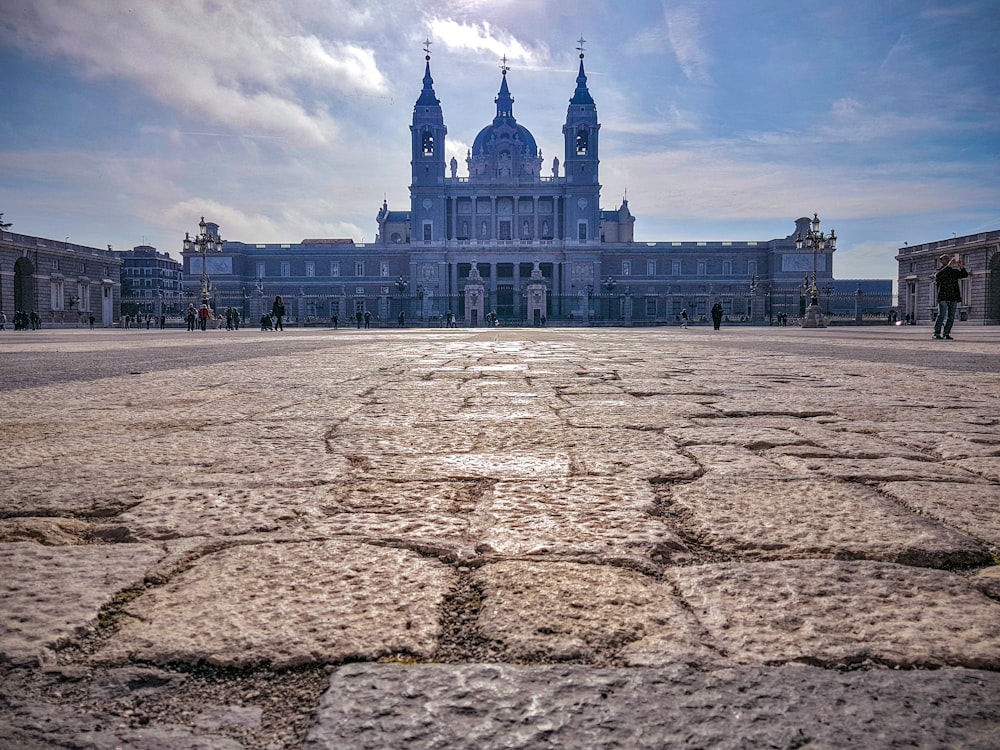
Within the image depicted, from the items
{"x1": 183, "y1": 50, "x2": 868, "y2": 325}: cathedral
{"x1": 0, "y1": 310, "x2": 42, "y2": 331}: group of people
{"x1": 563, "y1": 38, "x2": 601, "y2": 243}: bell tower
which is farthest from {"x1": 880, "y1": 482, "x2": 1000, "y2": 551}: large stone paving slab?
{"x1": 563, "y1": 38, "x2": 601, "y2": 243}: bell tower

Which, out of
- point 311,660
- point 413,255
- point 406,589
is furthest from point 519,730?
point 413,255

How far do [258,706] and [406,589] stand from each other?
355mm

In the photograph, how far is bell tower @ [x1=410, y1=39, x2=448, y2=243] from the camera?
205 feet

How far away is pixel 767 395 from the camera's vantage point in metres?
4.21

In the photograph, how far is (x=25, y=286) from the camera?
140 ft

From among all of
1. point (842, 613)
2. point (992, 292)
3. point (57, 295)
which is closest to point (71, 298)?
point (57, 295)

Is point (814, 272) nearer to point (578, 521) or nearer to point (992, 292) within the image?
point (992, 292)

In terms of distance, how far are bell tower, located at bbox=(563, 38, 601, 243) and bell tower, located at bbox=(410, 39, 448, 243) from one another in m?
11.2

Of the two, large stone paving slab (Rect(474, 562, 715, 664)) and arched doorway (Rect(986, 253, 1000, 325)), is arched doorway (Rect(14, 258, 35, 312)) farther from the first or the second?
arched doorway (Rect(986, 253, 1000, 325))

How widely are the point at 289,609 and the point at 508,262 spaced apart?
61462 mm

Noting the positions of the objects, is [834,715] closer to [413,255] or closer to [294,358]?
[294,358]

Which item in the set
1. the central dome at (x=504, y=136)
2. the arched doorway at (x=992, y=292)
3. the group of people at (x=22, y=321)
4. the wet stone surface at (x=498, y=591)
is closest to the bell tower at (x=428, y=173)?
the central dome at (x=504, y=136)

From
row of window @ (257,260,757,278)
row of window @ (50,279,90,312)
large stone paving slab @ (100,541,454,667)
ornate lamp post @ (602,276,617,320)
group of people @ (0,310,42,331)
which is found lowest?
large stone paving slab @ (100,541,454,667)

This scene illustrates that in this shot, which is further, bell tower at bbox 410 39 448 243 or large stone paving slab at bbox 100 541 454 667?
bell tower at bbox 410 39 448 243
